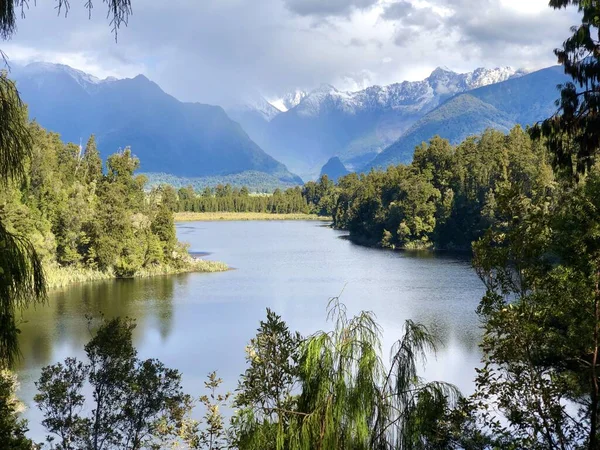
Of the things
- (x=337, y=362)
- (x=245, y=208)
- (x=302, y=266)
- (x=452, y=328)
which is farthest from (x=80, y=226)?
(x=245, y=208)

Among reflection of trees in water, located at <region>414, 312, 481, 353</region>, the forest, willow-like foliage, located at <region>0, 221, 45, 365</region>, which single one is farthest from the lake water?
willow-like foliage, located at <region>0, 221, 45, 365</region>

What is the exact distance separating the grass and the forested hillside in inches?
2316

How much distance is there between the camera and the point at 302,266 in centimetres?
4016

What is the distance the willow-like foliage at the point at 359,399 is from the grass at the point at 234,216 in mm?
92245

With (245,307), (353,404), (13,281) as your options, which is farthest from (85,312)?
(13,281)

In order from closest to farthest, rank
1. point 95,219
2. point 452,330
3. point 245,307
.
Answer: point 452,330
point 245,307
point 95,219

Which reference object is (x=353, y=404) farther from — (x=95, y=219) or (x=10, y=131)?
(x=95, y=219)

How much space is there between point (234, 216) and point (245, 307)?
77.8 meters

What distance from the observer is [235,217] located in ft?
337

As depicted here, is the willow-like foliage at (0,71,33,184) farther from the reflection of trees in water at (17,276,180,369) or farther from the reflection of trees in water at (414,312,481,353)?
the reflection of trees in water at (414,312,481,353)

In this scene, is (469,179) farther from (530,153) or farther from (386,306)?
(386,306)

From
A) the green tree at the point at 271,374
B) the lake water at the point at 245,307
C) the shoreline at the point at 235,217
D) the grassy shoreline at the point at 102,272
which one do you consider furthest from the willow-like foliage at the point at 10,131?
the shoreline at the point at 235,217

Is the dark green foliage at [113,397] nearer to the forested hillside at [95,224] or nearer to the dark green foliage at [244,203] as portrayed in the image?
the forested hillside at [95,224]

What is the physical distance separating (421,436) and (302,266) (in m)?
35.1
